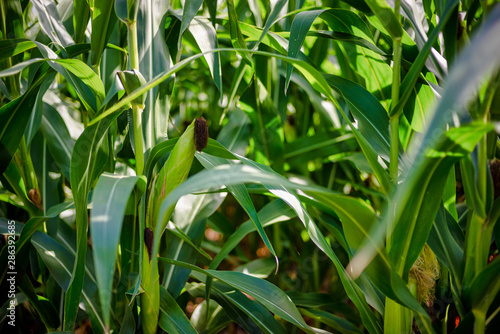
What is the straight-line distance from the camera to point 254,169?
0.33 m

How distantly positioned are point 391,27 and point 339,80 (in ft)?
0.37

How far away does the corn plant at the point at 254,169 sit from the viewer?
0.36 m

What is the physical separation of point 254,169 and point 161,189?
155 mm

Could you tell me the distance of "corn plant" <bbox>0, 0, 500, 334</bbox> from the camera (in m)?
0.36

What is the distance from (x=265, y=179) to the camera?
1.01 feet

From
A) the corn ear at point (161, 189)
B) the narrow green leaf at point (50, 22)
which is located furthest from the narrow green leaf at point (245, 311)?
the narrow green leaf at point (50, 22)

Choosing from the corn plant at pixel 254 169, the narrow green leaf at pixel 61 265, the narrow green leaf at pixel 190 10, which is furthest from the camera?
the narrow green leaf at pixel 61 265

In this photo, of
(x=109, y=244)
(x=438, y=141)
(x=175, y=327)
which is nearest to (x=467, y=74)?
(x=438, y=141)

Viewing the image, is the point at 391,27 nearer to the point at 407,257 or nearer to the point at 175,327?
the point at 407,257

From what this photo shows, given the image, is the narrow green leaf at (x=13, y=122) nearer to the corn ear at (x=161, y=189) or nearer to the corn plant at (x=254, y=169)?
the corn plant at (x=254, y=169)

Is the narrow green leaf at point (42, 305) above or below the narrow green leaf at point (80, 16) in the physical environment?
below

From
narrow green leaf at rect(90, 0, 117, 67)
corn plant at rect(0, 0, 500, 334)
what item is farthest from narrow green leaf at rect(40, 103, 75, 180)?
narrow green leaf at rect(90, 0, 117, 67)

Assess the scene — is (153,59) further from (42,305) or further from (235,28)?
(42,305)

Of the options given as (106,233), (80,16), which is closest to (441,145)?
(106,233)
